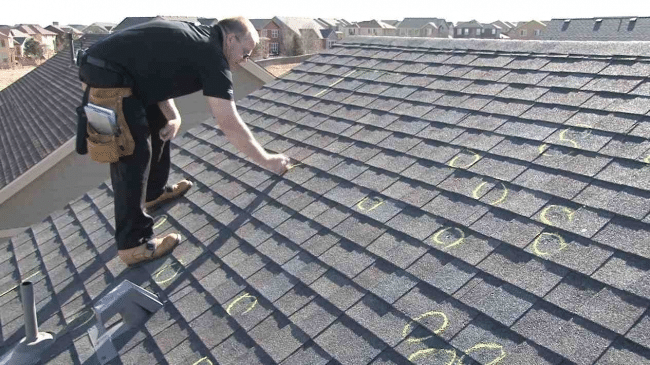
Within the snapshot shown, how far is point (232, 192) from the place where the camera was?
4.56 m

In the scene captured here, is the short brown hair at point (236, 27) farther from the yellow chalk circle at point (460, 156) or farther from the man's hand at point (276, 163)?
the yellow chalk circle at point (460, 156)

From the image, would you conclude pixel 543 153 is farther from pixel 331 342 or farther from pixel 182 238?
pixel 182 238

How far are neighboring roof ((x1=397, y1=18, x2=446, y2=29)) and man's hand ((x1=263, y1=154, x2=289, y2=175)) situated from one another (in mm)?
87043

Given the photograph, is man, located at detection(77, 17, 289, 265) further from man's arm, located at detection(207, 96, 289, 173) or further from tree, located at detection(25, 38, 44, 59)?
tree, located at detection(25, 38, 44, 59)

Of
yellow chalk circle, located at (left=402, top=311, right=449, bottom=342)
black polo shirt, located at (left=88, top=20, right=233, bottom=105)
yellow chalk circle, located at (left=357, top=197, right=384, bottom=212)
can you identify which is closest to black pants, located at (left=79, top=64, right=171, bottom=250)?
black polo shirt, located at (left=88, top=20, right=233, bottom=105)

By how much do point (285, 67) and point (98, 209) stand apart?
21.6m

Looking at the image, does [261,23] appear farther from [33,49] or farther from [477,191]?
[477,191]

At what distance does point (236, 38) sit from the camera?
3.81 meters

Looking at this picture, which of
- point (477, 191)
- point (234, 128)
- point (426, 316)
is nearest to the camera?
point (426, 316)

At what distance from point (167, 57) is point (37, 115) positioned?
38.2 feet

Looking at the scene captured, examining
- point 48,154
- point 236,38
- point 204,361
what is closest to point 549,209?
point 204,361

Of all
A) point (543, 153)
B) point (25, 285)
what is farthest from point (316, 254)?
point (25, 285)

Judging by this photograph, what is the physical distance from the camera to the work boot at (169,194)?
4.76 m

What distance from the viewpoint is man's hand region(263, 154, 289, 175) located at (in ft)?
13.7
